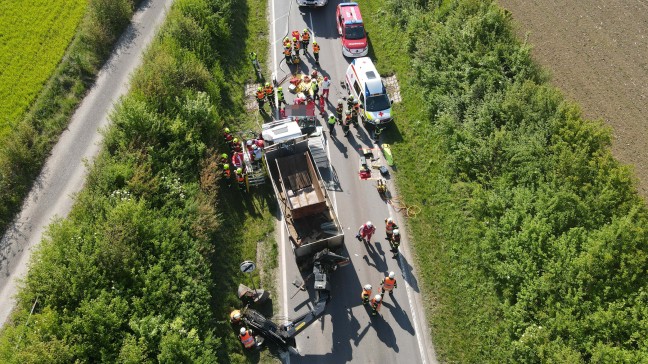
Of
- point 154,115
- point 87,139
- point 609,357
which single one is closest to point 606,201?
point 609,357

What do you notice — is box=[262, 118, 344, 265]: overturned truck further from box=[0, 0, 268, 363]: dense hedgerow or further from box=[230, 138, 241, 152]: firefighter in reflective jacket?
box=[0, 0, 268, 363]: dense hedgerow

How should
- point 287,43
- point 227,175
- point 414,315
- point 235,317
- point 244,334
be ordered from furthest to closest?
point 287,43 < point 227,175 < point 414,315 < point 235,317 < point 244,334

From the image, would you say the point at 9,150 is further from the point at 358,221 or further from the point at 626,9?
the point at 626,9

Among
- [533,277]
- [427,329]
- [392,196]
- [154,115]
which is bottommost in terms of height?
[427,329]

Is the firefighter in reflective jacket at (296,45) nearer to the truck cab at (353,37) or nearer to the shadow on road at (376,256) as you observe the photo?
the truck cab at (353,37)

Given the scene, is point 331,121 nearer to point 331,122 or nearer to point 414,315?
point 331,122

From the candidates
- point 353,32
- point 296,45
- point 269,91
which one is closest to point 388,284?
point 269,91
